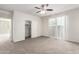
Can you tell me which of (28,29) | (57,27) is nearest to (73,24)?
(57,27)

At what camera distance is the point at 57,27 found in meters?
5.55

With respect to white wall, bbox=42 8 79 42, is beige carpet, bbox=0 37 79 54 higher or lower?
lower

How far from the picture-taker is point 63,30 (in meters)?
5.05

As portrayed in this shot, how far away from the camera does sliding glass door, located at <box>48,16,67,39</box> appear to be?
5031mm

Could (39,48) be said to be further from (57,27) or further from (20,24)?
(57,27)

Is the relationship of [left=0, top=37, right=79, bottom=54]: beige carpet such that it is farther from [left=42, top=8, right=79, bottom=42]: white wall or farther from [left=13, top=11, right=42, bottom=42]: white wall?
[left=13, top=11, right=42, bottom=42]: white wall

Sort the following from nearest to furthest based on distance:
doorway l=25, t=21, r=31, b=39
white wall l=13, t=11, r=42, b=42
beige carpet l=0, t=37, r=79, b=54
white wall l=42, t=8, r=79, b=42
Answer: beige carpet l=0, t=37, r=79, b=54 → white wall l=42, t=8, r=79, b=42 → white wall l=13, t=11, r=42, b=42 → doorway l=25, t=21, r=31, b=39

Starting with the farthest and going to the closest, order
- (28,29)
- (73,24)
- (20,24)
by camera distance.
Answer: (28,29) → (20,24) → (73,24)

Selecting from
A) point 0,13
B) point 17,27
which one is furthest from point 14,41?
point 0,13

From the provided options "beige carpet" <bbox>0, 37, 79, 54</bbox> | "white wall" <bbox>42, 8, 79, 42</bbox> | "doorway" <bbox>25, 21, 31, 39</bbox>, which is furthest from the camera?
"doorway" <bbox>25, 21, 31, 39</bbox>

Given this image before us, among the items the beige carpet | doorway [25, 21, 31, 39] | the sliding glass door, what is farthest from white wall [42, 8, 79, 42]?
doorway [25, 21, 31, 39]

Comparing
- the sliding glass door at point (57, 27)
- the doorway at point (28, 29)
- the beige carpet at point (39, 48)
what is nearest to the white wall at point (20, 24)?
the doorway at point (28, 29)

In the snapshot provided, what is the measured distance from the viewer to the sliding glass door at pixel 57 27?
5.03 m

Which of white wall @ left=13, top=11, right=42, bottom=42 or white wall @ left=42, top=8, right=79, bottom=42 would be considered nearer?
white wall @ left=42, top=8, right=79, bottom=42
